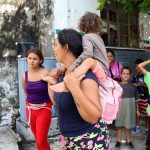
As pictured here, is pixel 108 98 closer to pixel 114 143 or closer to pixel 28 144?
pixel 114 143

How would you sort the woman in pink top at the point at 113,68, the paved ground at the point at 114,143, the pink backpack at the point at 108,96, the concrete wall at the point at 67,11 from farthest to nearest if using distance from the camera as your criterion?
1. the concrete wall at the point at 67,11
2. the woman in pink top at the point at 113,68
3. the paved ground at the point at 114,143
4. the pink backpack at the point at 108,96

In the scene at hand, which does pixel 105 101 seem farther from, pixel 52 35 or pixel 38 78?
pixel 52 35

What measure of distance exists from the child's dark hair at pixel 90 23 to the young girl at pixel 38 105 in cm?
164

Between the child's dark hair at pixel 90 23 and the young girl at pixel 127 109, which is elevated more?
the child's dark hair at pixel 90 23

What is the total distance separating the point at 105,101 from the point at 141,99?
3.95m

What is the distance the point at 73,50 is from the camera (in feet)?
7.57

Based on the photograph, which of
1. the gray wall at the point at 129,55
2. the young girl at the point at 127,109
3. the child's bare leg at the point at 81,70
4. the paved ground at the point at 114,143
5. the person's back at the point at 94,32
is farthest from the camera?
the gray wall at the point at 129,55

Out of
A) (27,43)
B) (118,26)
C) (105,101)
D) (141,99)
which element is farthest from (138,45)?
(105,101)

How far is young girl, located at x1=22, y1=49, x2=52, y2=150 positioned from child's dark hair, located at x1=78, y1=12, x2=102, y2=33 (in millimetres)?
1640

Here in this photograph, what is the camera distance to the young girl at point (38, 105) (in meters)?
4.36

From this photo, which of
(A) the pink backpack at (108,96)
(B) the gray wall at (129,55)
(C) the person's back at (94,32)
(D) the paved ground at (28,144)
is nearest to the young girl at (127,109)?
(D) the paved ground at (28,144)

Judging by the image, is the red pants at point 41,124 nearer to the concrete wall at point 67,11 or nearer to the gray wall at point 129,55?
the concrete wall at point 67,11

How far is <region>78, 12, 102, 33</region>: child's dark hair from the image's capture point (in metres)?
2.85

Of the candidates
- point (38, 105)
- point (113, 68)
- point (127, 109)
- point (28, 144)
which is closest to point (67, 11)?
point (113, 68)
